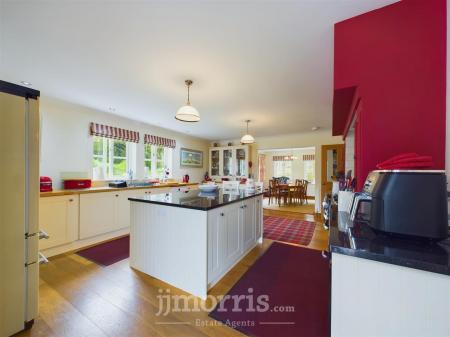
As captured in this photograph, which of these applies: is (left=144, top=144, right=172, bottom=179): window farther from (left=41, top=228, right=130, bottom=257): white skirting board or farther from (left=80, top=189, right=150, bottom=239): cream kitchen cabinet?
(left=41, top=228, right=130, bottom=257): white skirting board

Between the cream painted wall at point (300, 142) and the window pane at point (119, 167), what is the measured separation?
11.9ft

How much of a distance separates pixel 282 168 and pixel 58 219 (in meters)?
8.24

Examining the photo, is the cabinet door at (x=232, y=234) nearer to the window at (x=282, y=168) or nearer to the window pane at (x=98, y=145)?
the window pane at (x=98, y=145)

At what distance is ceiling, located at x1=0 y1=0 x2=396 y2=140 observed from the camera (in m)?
1.35

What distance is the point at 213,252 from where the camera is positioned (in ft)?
6.02

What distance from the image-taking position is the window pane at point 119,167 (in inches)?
162

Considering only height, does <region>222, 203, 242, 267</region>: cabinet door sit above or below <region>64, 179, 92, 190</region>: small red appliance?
below

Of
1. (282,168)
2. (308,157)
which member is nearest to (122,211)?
(282,168)

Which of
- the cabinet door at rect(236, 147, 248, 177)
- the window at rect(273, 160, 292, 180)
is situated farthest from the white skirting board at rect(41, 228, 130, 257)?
the window at rect(273, 160, 292, 180)

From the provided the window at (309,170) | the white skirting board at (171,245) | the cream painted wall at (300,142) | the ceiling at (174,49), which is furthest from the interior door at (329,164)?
the white skirting board at (171,245)

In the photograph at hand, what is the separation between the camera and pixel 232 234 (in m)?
2.19

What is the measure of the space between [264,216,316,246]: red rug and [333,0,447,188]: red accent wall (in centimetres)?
214

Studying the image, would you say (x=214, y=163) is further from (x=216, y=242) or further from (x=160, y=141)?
(x=216, y=242)

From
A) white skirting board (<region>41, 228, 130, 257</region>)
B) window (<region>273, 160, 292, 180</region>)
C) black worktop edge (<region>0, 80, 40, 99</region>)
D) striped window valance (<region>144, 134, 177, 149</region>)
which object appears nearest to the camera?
black worktop edge (<region>0, 80, 40, 99</region>)
